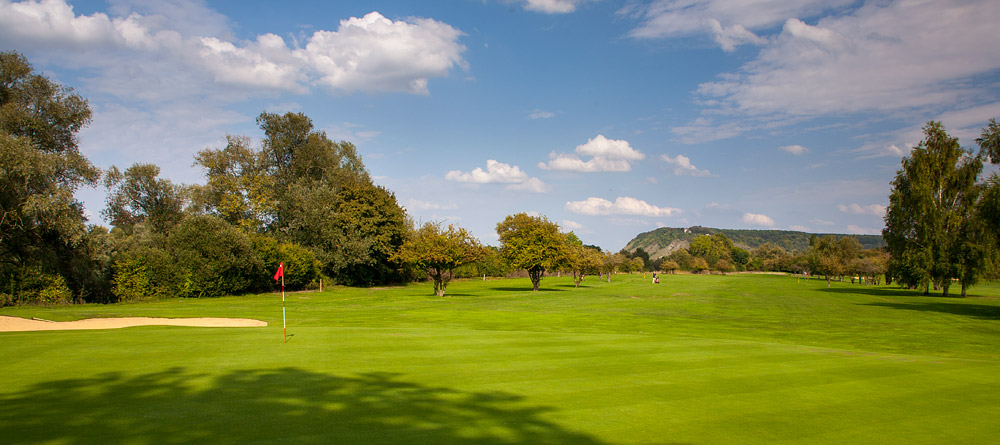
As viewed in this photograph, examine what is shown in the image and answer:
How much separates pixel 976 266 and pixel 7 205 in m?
76.5

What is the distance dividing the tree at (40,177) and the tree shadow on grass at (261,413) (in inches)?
1120

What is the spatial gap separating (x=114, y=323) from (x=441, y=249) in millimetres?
22469

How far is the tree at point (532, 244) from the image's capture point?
51375 millimetres

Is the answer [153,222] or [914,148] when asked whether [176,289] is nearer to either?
[153,222]

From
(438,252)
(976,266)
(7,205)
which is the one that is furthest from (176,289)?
(976,266)

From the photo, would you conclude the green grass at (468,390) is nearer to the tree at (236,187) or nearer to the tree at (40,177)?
the tree at (40,177)

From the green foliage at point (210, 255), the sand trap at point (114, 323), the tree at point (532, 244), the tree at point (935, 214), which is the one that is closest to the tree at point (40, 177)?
the green foliage at point (210, 255)

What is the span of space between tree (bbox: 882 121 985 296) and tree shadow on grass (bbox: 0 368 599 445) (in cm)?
5980

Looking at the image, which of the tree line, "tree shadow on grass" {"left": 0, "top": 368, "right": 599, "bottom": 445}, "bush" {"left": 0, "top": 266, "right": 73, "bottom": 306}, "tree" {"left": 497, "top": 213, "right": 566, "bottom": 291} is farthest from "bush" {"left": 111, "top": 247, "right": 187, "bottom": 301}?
"tree shadow on grass" {"left": 0, "top": 368, "right": 599, "bottom": 445}

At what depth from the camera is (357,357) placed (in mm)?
11625

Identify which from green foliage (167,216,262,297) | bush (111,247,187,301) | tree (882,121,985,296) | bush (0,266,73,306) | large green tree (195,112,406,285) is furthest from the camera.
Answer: large green tree (195,112,406,285)

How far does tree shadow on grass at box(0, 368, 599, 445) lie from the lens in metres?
6.04

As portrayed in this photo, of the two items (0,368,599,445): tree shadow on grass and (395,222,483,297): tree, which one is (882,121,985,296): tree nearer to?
(395,222,483,297): tree

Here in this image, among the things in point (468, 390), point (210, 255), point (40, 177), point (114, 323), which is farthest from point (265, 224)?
point (468, 390)
